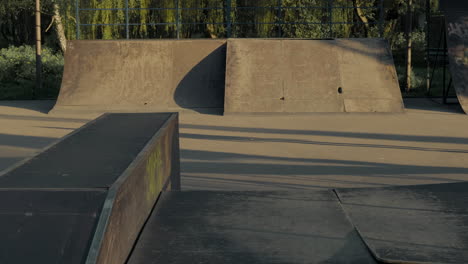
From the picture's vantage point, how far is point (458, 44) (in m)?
14.5

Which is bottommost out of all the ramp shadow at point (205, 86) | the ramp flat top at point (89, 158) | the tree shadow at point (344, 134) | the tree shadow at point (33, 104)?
the tree shadow at point (33, 104)

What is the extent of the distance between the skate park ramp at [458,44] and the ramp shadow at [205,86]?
5.00m

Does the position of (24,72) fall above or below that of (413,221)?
below

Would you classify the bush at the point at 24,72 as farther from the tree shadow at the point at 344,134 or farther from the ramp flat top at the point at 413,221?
the ramp flat top at the point at 413,221

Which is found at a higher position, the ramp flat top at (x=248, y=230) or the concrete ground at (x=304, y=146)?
the ramp flat top at (x=248, y=230)

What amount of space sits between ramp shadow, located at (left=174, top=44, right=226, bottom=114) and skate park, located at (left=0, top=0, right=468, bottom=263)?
3cm

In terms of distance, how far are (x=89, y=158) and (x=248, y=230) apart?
1.11 meters

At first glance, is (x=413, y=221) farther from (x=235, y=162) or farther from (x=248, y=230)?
(x=235, y=162)

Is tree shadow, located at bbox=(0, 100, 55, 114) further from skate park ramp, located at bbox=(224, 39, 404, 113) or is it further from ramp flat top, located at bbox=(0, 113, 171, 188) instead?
ramp flat top, located at bbox=(0, 113, 171, 188)

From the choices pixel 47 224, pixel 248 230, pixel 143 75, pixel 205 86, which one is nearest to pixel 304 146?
pixel 205 86

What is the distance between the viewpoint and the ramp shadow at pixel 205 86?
14.0 metres

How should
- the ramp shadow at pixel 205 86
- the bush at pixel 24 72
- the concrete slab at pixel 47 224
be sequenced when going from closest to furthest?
the concrete slab at pixel 47 224
the ramp shadow at pixel 205 86
the bush at pixel 24 72

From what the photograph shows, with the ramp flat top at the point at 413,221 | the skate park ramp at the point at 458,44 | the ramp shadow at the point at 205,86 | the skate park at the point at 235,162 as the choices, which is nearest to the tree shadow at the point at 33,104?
the skate park at the point at 235,162

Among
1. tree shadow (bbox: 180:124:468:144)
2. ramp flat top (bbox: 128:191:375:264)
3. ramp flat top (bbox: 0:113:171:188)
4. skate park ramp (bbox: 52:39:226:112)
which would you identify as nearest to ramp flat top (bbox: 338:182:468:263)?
ramp flat top (bbox: 128:191:375:264)
